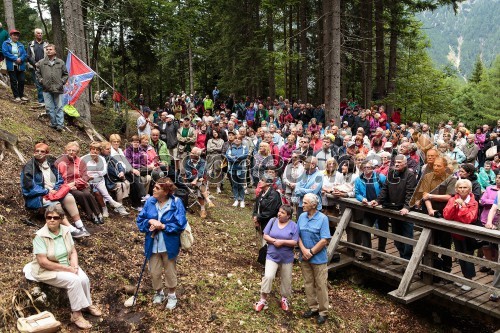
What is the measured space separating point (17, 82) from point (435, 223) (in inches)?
502

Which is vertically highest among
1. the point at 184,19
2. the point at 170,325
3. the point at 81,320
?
the point at 184,19

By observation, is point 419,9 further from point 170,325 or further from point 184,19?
point 170,325

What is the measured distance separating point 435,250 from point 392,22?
59.5 ft

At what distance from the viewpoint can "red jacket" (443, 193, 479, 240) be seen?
6219 mm

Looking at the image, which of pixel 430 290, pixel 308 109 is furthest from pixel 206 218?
pixel 308 109

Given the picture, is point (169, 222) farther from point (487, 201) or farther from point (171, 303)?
point (487, 201)

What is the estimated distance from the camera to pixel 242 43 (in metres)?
25.7

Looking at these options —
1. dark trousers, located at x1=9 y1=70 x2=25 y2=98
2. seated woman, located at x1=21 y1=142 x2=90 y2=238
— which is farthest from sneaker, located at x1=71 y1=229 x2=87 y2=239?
dark trousers, located at x1=9 y1=70 x2=25 y2=98

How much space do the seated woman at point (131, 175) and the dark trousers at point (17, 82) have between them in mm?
5517

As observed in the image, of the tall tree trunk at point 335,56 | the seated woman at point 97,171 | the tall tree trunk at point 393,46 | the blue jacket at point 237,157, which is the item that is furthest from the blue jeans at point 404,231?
the tall tree trunk at point 393,46

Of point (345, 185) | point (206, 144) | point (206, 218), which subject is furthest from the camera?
point (206, 144)

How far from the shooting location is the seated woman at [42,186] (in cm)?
671

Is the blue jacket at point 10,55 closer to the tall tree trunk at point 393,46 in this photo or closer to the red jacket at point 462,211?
→ the red jacket at point 462,211

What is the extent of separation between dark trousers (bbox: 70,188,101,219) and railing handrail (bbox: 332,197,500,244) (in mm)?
5030
